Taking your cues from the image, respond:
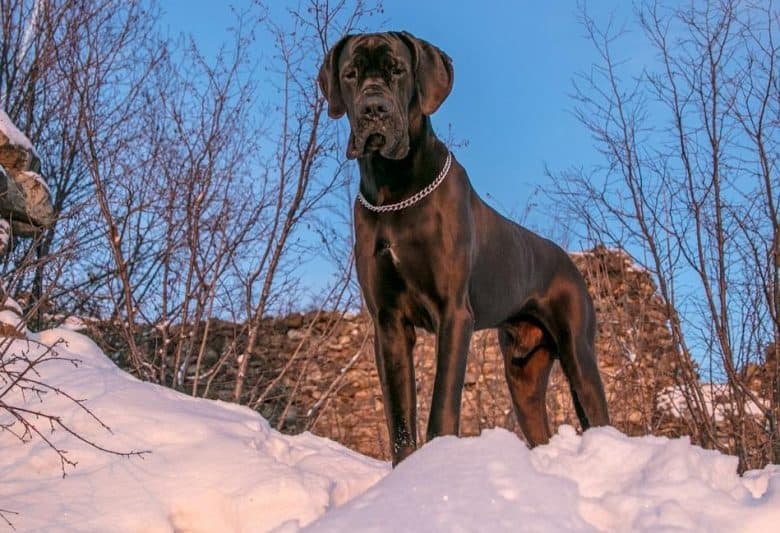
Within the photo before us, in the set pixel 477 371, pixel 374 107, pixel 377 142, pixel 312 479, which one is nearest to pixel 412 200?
pixel 377 142

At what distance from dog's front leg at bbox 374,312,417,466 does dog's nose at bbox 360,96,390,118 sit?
72 cm

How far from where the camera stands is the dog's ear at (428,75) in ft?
9.15

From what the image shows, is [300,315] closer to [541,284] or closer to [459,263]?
[541,284]

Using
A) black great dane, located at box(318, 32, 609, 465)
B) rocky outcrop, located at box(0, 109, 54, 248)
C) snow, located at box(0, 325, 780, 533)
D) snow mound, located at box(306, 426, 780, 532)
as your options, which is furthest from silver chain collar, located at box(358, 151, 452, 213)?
rocky outcrop, located at box(0, 109, 54, 248)

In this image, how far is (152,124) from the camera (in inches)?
305

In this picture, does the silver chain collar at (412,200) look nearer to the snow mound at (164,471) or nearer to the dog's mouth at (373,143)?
the dog's mouth at (373,143)

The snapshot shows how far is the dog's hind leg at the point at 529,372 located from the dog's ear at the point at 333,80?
1300 millimetres

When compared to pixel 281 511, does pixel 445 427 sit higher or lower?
higher

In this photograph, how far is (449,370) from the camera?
2.72 meters

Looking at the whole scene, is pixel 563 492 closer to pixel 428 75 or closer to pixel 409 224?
pixel 409 224

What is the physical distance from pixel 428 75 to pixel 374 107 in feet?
1.14

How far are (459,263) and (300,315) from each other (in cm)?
591

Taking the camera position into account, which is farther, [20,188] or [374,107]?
[20,188]

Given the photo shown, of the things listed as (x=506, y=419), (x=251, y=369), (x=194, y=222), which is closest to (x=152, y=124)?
(x=194, y=222)
